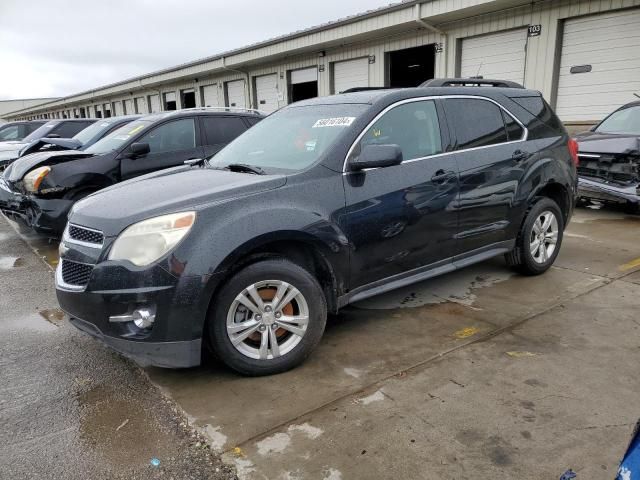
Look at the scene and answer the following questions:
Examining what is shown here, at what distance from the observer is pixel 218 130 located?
738cm

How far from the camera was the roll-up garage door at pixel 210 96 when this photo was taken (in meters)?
23.0

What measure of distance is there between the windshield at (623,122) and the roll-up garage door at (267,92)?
42.7 feet

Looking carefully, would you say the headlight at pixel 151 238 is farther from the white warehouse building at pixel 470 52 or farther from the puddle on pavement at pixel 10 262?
the white warehouse building at pixel 470 52

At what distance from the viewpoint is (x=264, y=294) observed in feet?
10.2

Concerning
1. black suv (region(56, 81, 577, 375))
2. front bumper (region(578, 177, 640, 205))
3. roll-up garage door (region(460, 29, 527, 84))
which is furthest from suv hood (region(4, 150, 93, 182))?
roll-up garage door (region(460, 29, 527, 84))

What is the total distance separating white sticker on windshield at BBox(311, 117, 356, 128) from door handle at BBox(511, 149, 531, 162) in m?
1.70

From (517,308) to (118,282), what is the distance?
122 inches

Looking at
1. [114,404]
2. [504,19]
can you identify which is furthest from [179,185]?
[504,19]

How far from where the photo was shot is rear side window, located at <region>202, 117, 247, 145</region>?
7285 millimetres

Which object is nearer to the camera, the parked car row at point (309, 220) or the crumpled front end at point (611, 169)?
the parked car row at point (309, 220)

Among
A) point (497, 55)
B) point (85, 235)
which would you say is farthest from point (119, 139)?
point (497, 55)

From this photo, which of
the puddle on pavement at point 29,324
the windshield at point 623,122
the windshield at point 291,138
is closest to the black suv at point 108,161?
the windshield at point 291,138

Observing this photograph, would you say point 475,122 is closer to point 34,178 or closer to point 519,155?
point 519,155

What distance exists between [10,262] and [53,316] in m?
2.45
